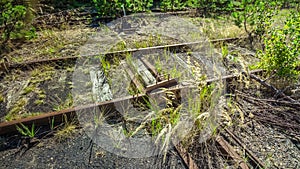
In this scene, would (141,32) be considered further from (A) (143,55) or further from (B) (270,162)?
(B) (270,162)

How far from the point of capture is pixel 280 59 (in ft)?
8.54

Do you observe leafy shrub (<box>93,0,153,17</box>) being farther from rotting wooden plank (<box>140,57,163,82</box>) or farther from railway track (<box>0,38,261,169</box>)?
rotting wooden plank (<box>140,57,163,82</box>)

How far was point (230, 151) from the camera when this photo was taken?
6.25ft

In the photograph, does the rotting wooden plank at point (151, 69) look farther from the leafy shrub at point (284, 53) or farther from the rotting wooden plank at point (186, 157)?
the leafy shrub at point (284, 53)

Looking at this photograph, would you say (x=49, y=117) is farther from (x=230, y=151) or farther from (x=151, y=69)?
(x=230, y=151)

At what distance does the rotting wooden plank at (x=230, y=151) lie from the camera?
180 centimetres

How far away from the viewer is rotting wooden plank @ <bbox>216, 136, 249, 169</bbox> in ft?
5.90

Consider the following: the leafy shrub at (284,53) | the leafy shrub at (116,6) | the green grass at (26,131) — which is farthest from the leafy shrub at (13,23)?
the leafy shrub at (284,53)

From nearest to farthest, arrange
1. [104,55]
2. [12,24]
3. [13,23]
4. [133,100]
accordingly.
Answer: [133,100]
[104,55]
[13,23]
[12,24]

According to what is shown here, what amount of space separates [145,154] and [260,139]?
104 centimetres

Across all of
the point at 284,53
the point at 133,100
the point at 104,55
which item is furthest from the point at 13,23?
the point at 284,53

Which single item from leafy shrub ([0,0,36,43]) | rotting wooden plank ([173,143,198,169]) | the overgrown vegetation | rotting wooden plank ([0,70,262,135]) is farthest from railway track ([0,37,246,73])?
rotting wooden plank ([173,143,198,169])

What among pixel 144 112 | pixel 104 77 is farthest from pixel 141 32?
pixel 144 112

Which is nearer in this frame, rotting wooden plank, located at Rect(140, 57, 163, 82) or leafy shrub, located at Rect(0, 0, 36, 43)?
rotting wooden plank, located at Rect(140, 57, 163, 82)
